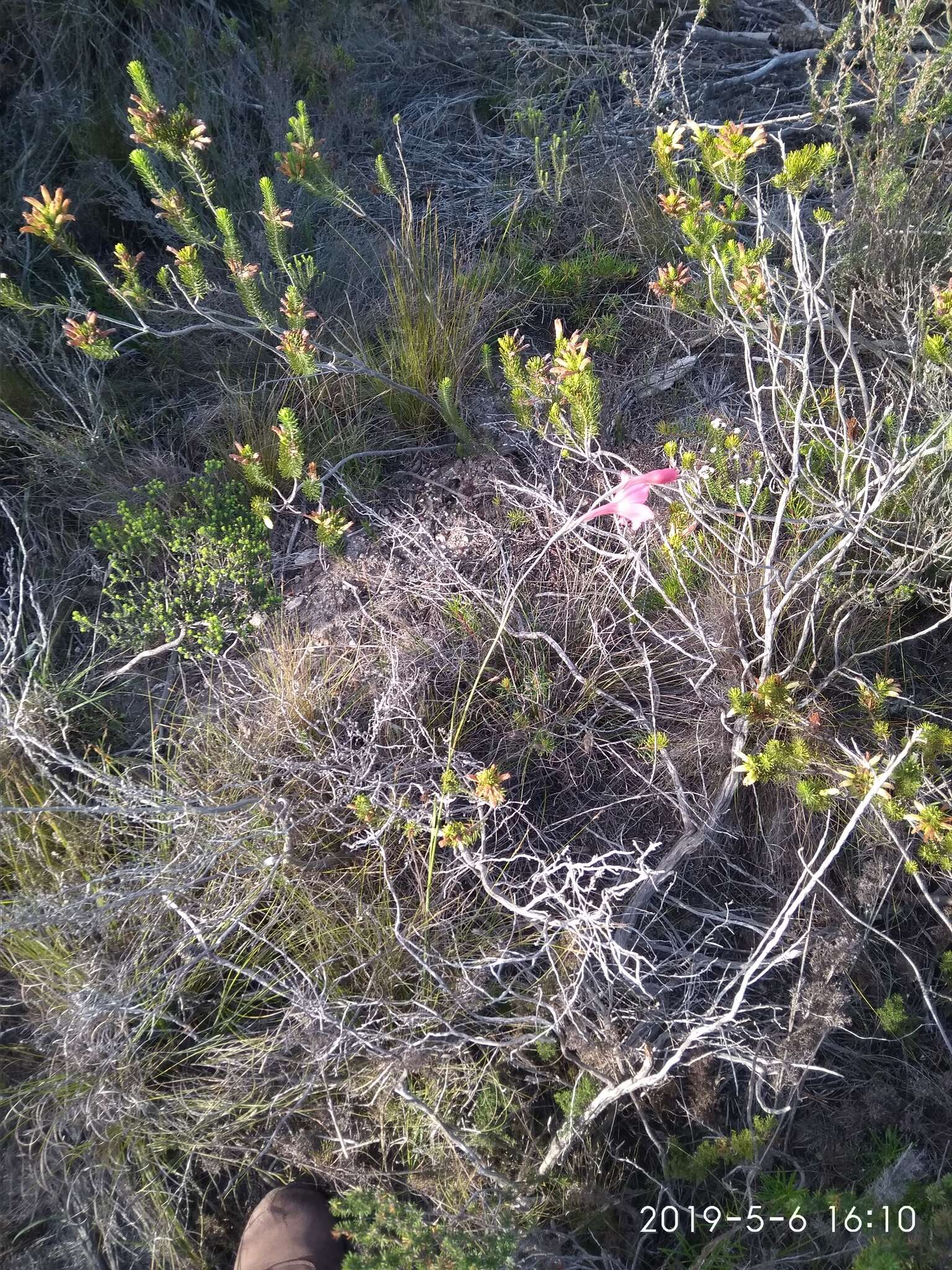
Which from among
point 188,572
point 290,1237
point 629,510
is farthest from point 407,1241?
point 188,572

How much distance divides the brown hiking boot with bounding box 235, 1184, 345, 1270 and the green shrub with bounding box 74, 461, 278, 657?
125 cm

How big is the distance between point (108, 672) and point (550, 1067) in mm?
1493

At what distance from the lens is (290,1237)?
163 cm

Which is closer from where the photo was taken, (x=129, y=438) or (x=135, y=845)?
(x=135, y=845)

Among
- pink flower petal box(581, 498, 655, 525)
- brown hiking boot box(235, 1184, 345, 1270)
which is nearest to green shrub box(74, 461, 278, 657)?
pink flower petal box(581, 498, 655, 525)

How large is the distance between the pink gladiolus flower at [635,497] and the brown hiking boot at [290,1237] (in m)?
1.45

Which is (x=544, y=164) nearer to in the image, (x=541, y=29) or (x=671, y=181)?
(x=541, y=29)

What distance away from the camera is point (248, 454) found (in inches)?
90.4

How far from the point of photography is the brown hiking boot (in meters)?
1.61

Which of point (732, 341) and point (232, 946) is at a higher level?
point (732, 341)

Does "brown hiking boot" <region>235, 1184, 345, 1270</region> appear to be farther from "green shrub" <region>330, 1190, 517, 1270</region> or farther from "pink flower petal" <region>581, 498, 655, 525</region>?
"pink flower petal" <region>581, 498, 655, 525</region>

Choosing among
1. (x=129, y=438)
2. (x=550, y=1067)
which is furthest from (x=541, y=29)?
(x=550, y=1067)

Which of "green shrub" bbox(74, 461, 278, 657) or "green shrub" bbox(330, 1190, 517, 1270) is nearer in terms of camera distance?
"green shrub" bbox(330, 1190, 517, 1270)

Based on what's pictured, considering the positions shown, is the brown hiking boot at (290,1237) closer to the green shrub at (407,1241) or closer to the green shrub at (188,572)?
the green shrub at (407,1241)
